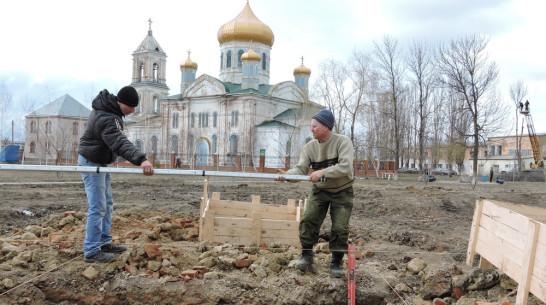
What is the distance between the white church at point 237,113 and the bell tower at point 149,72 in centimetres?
620

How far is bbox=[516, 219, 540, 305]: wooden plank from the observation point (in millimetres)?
4238

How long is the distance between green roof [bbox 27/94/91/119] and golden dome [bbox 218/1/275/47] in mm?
24334

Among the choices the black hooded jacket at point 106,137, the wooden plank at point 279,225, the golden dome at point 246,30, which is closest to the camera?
the black hooded jacket at point 106,137

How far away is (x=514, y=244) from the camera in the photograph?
187 inches

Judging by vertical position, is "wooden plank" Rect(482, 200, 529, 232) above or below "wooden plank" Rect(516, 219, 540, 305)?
above

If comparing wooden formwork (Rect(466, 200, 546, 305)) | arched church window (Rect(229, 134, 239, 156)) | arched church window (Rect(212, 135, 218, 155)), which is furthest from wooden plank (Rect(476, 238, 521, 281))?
arched church window (Rect(212, 135, 218, 155))

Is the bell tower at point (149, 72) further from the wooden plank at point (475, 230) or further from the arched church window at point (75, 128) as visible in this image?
the wooden plank at point (475, 230)

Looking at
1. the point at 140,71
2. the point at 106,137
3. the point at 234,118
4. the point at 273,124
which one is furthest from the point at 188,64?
the point at 106,137

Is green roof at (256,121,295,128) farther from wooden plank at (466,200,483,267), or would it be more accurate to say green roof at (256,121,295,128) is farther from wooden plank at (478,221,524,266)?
wooden plank at (478,221,524,266)

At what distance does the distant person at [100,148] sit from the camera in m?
5.13

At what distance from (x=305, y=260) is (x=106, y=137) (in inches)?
101

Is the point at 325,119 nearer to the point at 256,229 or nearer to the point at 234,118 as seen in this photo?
the point at 256,229

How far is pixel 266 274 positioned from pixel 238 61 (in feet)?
148

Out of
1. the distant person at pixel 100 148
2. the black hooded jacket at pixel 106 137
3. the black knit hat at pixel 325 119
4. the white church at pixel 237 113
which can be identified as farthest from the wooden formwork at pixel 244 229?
the white church at pixel 237 113
